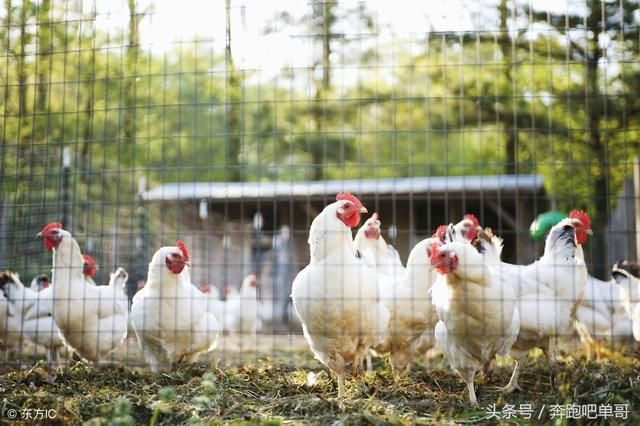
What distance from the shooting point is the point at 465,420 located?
4.75m

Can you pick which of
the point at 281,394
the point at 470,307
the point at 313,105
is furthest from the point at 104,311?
the point at 313,105

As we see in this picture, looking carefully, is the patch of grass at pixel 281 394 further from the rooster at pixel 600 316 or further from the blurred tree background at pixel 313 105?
the blurred tree background at pixel 313 105

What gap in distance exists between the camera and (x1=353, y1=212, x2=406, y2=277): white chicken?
7484 millimetres

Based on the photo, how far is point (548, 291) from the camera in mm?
6293

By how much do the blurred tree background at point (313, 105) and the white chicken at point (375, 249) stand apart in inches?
29.3

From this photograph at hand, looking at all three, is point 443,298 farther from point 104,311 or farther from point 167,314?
point 104,311

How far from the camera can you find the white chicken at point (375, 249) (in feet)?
24.6

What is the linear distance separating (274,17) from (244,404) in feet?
11.5

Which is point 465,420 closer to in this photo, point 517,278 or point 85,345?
point 517,278

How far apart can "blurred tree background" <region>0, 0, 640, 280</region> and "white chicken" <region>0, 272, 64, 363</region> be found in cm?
82

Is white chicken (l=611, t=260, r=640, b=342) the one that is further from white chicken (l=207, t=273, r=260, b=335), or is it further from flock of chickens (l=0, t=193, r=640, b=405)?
white chicken (l=207, t=273, r=260, b=335)

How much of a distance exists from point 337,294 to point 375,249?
7.76 ft

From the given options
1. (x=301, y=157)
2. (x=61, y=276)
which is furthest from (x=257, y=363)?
(x=301, y=157)

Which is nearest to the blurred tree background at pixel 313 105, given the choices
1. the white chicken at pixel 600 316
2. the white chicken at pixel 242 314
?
the white chicken at pixel 600 316
